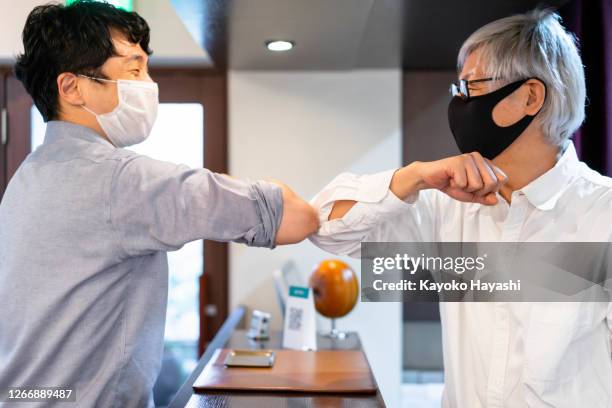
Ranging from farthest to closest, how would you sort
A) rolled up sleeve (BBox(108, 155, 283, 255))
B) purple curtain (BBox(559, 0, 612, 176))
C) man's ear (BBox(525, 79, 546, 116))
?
1. purple curtain (BBox(559, 0, 612, 176))
2. man's ear (BBox(525, 79, 546, 116))
3. rolled up sleeve (BBox(108, 155, 283, 255))

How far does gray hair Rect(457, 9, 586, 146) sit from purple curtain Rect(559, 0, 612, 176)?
0.55 meters

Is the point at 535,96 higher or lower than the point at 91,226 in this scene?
higher

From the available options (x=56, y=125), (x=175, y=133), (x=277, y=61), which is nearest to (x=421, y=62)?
(x=277, y=61)

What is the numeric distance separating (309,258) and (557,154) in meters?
1.62

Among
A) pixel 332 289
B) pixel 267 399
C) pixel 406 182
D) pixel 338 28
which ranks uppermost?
pixel 338 28

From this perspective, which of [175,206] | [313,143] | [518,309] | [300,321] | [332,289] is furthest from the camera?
[313,143]

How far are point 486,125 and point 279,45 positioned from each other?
3.77 ft

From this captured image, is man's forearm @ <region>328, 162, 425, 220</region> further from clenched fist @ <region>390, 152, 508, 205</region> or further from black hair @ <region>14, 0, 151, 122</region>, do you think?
black hair @ <region>14, 0, 151, 122</region>

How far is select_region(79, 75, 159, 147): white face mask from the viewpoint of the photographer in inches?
42.8

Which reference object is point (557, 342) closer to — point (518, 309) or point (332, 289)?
point (518, 309)

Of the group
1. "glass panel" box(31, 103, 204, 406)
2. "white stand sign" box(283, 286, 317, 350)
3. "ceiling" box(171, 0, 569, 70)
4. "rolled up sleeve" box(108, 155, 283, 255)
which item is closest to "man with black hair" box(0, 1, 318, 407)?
"rolled up sleeve" box(108, 155, 283, 255)

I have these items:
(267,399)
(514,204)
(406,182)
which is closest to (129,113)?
(406,182)

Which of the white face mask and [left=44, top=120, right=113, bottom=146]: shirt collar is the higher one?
the white face mask

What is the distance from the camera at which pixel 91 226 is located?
0.95m
